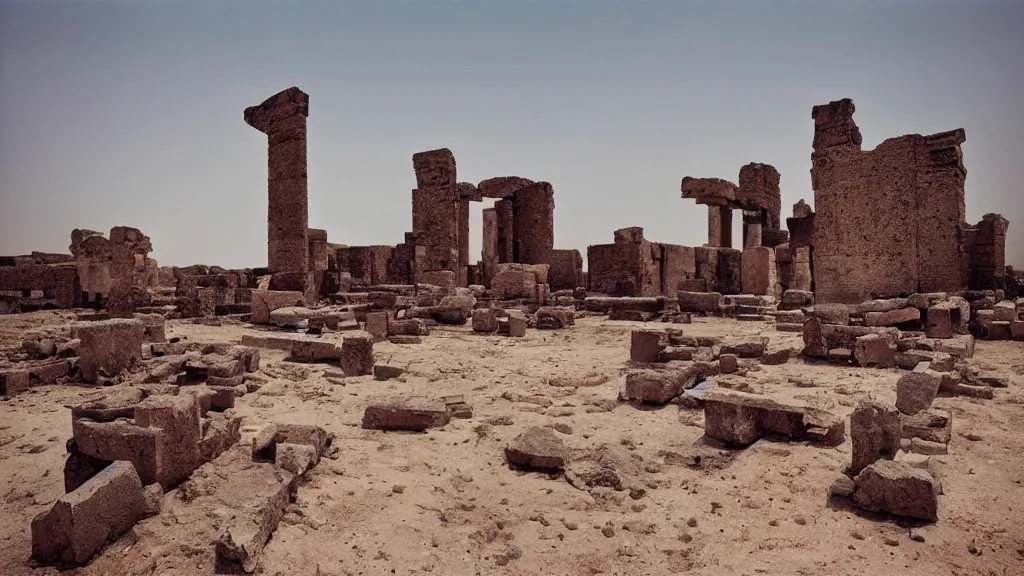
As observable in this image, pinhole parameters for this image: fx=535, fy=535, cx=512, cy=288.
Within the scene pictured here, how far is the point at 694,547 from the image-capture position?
287cm

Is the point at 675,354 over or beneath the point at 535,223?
beneath

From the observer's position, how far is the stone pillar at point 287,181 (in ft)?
47.9

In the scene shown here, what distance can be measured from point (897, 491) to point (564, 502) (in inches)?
73.9

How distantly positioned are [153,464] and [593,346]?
24.3 ft

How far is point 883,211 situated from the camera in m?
12.1

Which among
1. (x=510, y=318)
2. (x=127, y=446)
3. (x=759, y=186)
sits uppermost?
→ (x=759, y=186)

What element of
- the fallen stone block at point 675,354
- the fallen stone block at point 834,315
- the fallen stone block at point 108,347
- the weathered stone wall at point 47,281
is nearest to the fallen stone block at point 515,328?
the fallen stone block at point 675,354

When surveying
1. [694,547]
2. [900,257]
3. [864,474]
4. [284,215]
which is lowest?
[694,547]

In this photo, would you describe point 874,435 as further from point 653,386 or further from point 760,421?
point 653,386

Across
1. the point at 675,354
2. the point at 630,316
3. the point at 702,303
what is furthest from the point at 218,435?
the point at 702,303

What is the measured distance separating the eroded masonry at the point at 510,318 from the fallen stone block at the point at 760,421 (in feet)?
0.05

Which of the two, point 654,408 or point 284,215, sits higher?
point 284,215

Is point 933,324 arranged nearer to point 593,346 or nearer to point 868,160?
point 868,160

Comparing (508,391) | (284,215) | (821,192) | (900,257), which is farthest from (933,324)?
(284,215)
